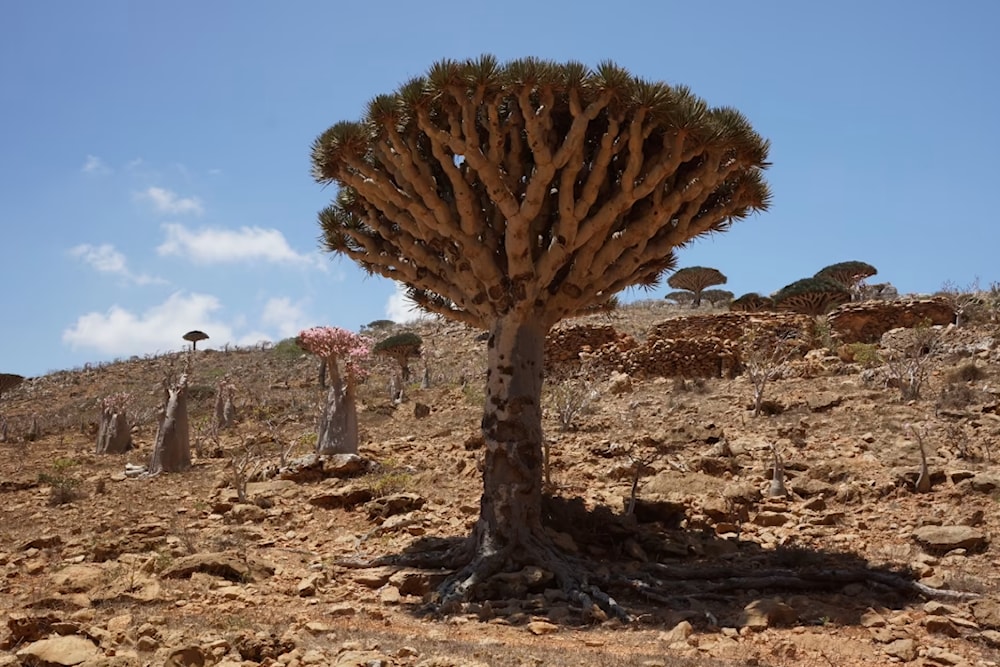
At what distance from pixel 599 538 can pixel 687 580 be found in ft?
4.09

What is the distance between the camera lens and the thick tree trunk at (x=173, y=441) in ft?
38.5

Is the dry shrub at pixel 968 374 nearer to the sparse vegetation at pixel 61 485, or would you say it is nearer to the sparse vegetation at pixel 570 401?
the sparse vegetation at pixel 570 401

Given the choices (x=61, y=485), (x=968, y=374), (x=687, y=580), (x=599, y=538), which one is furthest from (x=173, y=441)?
(x=968, y=374)

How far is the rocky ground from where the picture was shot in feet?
14.5

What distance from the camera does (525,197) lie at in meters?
6.68

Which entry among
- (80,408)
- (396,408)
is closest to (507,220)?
(396,408)

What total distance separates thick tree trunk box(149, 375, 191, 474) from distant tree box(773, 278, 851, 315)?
1736 centimetres

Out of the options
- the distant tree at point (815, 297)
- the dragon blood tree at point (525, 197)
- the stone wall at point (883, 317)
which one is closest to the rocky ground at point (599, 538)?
the dragon blood tree at point (525, 197)

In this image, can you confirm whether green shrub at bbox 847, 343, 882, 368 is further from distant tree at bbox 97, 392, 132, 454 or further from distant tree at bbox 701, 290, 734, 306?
distant tree at bbox 701, 290, 734, 306

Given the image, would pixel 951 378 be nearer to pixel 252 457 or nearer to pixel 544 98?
pixel 544 98

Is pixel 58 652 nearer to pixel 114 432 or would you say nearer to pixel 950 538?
pixel 950 538

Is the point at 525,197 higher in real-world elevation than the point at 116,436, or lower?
higher

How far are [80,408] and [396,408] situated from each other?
13.4 metres

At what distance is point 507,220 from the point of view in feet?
22.2
